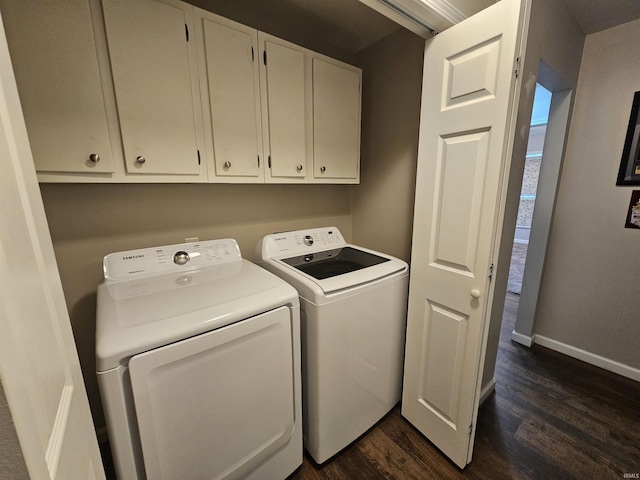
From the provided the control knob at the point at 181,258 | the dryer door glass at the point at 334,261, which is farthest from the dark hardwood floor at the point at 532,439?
the control knob at the point at 181,258

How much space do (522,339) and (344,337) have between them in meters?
2.03

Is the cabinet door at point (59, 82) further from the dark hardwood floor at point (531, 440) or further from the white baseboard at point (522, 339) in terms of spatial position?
the white baseboard at point (522, 339)

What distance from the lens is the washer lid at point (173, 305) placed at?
820 millimetres

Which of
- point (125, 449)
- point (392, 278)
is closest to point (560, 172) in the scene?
point (392, 278)

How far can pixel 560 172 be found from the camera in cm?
201

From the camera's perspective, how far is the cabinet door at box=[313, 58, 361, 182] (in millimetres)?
1652

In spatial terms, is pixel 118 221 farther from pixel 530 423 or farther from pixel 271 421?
pixel 530 423

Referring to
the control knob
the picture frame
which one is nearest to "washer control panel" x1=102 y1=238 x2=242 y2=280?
the control knob

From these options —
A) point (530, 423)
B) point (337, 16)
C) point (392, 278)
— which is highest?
point (337, 16)

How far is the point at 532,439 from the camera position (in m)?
1.50

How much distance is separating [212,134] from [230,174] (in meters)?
0.21

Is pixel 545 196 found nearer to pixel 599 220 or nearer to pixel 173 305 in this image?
pixel 599 220

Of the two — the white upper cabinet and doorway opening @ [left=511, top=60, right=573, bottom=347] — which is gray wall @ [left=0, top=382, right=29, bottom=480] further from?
doorway opening @ [left=511, top=60, right=573, bottom=347]

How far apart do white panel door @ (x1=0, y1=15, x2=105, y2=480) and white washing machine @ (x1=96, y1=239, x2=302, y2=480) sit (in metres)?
0.23
